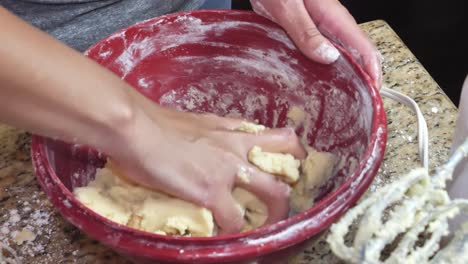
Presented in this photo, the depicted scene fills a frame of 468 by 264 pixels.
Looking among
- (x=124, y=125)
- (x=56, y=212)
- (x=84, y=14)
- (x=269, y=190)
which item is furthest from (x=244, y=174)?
(x=84, y=14)

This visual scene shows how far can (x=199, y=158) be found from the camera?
0.73m

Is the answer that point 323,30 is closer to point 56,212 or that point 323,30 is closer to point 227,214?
point 227,214

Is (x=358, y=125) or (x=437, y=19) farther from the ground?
(x=358, y=125)

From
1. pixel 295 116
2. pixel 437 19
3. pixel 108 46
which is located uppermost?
pixel 108 46

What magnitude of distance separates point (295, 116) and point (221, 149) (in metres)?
0.23

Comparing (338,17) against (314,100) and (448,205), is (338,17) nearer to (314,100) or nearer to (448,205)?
(314,100)

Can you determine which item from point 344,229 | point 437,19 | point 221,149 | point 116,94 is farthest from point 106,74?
point 437,19

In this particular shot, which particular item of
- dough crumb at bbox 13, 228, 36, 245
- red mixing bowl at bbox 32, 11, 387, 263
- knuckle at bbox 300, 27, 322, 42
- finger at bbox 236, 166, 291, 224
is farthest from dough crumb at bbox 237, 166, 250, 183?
dough crumb at bbox 13, 228, 36, 245

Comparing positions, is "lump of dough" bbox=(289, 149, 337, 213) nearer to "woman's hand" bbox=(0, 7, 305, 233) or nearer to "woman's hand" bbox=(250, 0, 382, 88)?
"woman's hand" bbox=(0, 7, 305, 233)

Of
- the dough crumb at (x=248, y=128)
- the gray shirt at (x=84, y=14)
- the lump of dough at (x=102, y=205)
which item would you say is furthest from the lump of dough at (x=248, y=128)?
the gray shirt at (x=84, y=14)

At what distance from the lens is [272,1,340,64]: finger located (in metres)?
0.82

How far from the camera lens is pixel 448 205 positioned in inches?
20.2

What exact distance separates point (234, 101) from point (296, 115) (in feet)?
0.39

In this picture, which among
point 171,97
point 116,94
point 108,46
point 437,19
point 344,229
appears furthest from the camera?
point 437,19
